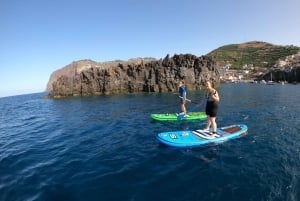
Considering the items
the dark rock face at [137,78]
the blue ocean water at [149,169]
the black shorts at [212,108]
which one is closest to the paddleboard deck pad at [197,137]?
the blue ocean water at [149,169]

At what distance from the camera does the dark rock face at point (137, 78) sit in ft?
233

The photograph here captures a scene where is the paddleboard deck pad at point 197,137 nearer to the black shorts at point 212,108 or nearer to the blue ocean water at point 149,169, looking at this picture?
the blue ocean water at point 149,169

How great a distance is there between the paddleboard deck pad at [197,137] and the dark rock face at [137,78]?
55.1 metres

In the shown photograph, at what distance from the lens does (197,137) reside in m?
13.7

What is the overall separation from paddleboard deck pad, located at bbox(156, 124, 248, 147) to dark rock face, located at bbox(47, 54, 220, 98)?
5509cm

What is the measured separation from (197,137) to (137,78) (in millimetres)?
60834

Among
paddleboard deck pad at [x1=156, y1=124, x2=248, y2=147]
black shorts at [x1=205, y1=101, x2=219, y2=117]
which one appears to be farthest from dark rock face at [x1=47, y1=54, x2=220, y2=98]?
black shorts at [x1=205, y1=101, x2=219, y2=117]

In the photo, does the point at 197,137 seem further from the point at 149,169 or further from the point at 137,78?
the point at 137,78

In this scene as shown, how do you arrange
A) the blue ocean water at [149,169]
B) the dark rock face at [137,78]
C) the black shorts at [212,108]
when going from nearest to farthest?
the blue ocean water at [149,169] < the black shorts at [212,108] < the dark rock face at [137,78]

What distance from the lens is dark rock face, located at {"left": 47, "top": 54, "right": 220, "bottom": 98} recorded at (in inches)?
2790

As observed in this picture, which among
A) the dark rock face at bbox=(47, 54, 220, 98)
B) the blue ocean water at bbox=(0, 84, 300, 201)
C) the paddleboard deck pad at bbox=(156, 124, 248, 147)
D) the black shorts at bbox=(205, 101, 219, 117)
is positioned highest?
the dark rock face at bbox=(47, 54, 220, 98)

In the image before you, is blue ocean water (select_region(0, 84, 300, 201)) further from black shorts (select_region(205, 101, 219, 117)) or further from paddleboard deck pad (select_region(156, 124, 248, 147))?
black shorts (select_region(205, 101, 219, 117))

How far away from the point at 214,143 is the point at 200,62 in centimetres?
6554

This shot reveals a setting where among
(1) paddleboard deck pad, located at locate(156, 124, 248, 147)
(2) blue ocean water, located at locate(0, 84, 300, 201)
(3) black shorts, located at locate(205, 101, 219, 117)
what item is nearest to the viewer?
(2) blue ocean water, located at locate(0, 84, 300, 201)
